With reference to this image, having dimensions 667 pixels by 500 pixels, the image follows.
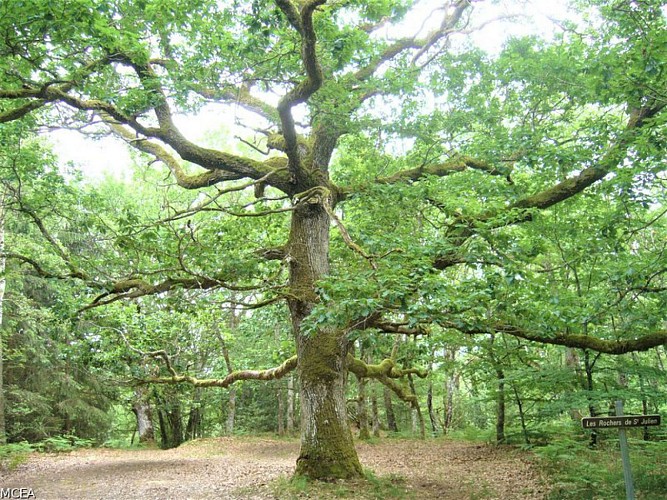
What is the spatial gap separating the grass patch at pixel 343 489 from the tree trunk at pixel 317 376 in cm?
19

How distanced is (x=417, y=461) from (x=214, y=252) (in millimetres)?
6900

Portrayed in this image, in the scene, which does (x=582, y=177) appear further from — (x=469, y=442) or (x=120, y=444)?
(x=120, y=444)

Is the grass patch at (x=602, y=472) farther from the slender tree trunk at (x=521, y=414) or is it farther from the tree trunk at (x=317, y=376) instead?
the tree trunk at (x=317, y=376)

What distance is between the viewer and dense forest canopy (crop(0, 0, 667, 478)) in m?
5.56

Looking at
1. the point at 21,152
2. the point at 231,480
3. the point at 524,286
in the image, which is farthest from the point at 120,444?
the point at 524,286

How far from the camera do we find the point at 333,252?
33.8ft

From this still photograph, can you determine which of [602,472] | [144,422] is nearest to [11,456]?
[144,422]

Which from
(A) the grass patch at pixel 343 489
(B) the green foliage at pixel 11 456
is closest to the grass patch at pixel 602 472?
(A) the grass patch at pixel 343 489

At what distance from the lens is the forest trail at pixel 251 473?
24.5ft

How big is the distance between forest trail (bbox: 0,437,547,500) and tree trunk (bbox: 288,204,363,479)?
0.81 meters

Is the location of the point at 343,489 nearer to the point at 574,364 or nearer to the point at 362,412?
the point at 574,364

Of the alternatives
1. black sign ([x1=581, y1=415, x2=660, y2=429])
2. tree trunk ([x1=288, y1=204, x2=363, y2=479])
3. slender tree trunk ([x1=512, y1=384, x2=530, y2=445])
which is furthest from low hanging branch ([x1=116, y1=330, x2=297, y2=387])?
black sign ([x1=581, y1=415, x2=660, y2=429])

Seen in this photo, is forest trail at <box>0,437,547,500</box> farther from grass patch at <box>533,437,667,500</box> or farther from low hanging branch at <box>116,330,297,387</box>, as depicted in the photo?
low hanging branch at <box>116,330,297,387</box>

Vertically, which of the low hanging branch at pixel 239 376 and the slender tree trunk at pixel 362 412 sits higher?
the low hanging branch at pixel 239 376
